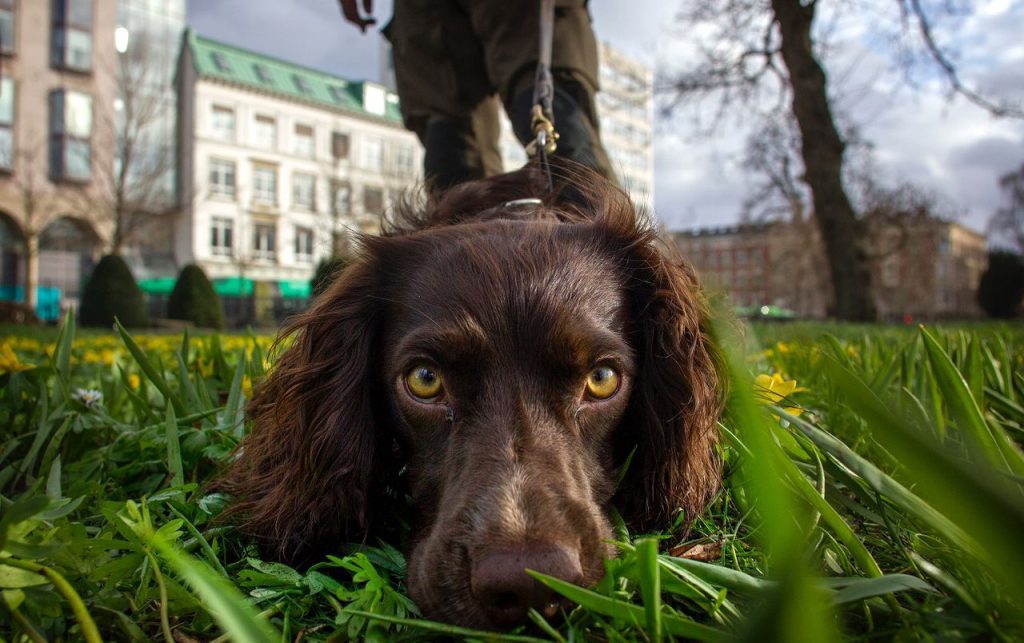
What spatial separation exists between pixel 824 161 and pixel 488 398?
15.2m

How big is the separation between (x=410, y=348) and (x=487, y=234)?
0.47m

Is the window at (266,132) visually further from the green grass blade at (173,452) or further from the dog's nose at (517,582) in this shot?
the dog's nose at (517,582)

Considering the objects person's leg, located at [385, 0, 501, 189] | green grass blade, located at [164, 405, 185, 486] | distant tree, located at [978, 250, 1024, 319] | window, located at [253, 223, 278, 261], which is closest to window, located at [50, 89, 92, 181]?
window, located at [253, 223, 278, 261]

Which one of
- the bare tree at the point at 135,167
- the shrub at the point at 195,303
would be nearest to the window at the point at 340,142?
the bare tree at the point at 135,167

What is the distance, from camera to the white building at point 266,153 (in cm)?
4088

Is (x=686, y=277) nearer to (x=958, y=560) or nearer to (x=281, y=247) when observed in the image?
(x=958, y=560)

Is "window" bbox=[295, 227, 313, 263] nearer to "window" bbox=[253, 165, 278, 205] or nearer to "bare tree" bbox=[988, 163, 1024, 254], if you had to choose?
"window" bbox=[253, 165, 278, 205]

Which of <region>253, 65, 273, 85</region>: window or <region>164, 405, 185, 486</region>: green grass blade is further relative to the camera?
<region>253, 65, 273, 85</region>: window

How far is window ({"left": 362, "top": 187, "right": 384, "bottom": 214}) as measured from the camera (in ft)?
113

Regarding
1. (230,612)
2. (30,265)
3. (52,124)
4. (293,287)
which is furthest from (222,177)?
(230,612)

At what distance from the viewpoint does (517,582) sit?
1.02 metres

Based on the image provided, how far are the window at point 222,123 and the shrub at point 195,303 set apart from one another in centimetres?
2747

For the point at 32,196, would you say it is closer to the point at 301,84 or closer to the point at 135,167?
the point at 135,167

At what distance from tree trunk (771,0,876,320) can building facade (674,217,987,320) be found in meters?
2.19
